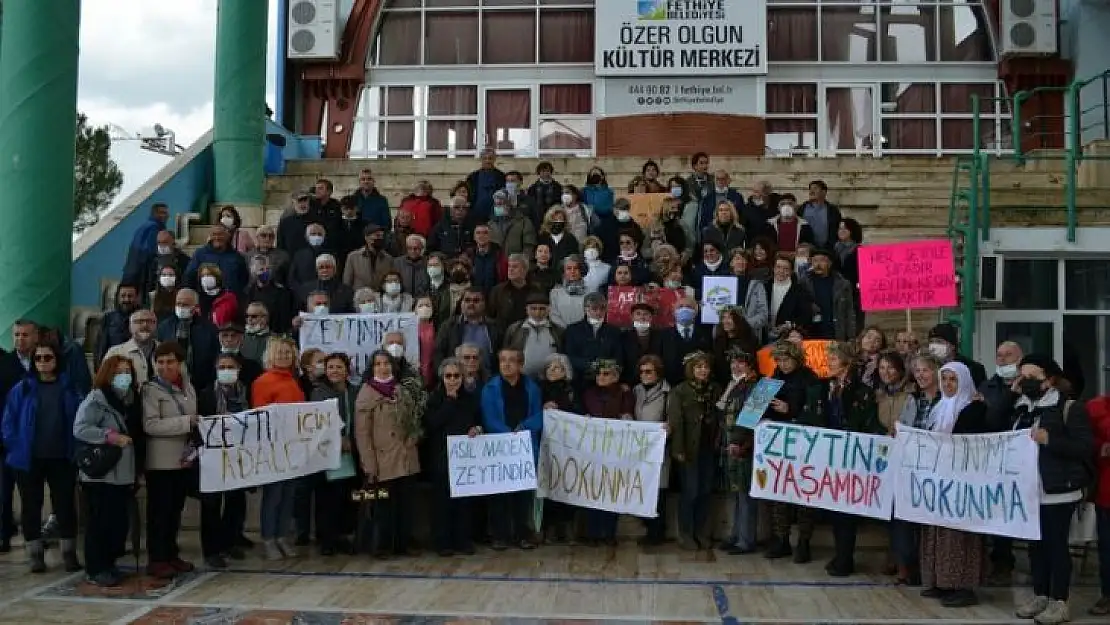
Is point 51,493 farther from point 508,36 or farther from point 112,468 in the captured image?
point 508,36

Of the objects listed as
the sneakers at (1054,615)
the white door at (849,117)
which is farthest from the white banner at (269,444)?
the white door at (849,117)

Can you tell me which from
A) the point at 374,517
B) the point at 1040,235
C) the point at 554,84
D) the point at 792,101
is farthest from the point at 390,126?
the point at 374,517

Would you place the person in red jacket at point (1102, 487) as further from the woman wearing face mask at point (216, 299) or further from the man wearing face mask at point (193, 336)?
the woman wearing face mask at point (216, 299)

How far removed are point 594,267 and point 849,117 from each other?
45.0 ft

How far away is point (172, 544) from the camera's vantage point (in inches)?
352

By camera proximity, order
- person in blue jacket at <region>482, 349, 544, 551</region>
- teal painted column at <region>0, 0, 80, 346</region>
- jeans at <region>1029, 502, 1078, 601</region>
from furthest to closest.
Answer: teal painted column at <region>0, 0, 80, 346</region> → person in blue jacket at <region>482, 349, 544, 551</region> → jeans at <region>1029, 502, 1078, 601</region>

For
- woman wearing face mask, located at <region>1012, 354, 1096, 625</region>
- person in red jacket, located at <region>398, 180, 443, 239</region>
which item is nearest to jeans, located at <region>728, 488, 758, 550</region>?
woman wearing face mask, located at <region>1012, 354, 1096, 625</region>

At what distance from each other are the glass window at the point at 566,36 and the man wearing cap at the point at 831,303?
13616 millimetres

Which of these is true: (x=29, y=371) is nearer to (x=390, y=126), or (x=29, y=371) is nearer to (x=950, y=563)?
(x=950, y=563)

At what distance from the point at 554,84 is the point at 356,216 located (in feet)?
38.2

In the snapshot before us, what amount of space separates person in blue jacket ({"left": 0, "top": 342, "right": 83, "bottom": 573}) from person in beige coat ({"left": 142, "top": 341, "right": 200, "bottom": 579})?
771 mm

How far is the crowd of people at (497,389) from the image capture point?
8.32 metres

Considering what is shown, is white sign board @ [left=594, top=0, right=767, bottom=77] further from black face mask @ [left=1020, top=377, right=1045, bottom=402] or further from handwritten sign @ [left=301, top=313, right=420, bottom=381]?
black face mask @ [left=1020, top=377, right=1045, bottom=402]

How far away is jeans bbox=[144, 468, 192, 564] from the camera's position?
8766 millimetres
